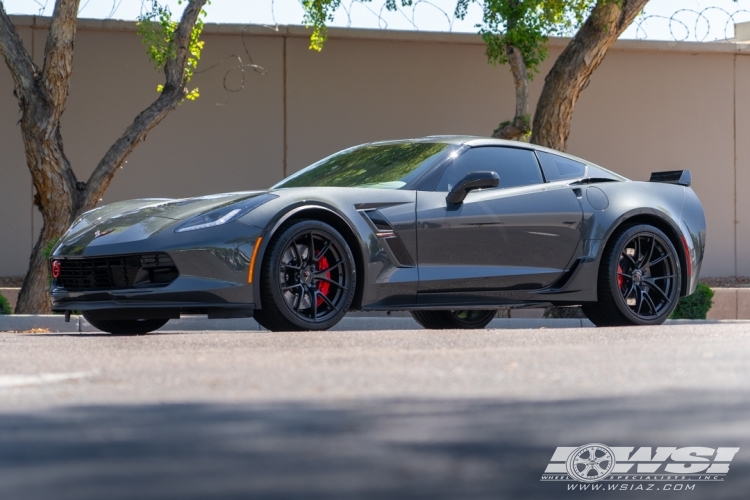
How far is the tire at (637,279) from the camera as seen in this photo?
7566 millimetres

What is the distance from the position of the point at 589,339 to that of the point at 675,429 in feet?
9.19

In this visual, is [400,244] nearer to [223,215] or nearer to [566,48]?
[223,215]

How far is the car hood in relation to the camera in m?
6.28

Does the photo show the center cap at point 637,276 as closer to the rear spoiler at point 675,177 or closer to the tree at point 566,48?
the rear spoiler at point 675,177

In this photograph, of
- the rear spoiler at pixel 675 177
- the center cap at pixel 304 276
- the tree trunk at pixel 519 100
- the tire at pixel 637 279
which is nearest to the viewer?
the center cap at pixel 304 276

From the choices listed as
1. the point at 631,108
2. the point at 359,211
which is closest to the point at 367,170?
the point at 359,211

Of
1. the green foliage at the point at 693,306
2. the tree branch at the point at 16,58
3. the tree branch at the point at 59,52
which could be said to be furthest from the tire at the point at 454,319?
the tree branch at the point at 16,58

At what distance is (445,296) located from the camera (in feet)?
22.5

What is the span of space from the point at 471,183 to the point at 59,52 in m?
5.99

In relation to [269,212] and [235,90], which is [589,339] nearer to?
[269,212]

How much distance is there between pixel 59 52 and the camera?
1133 cm
